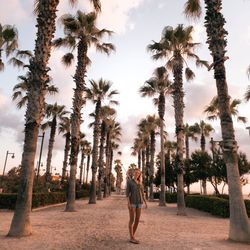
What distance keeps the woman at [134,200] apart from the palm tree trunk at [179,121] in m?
10.4

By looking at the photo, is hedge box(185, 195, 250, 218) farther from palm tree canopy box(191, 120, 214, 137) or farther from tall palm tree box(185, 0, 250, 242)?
palm tree canopy box(191, 120, 214, 137)

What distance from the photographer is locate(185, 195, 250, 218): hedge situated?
17.0 m

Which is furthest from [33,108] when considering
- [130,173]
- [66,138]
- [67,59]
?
[66,138]

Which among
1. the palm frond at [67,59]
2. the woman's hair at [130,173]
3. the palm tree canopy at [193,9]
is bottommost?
the woman's hair at [130,173]

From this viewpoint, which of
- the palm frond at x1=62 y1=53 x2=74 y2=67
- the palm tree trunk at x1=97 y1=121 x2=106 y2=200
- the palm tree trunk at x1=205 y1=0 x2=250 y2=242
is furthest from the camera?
the palm tree trunk at x1=97 y1=121 x2=106 y2=200

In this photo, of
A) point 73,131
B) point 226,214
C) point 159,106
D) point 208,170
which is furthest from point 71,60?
point 208,170

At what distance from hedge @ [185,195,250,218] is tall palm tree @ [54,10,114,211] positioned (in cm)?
935

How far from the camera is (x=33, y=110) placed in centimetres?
921

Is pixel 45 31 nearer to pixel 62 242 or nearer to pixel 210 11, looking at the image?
pixel 210 11

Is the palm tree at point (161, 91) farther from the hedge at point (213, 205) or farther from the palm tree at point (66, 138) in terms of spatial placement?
the palm tree at point (66, 138)

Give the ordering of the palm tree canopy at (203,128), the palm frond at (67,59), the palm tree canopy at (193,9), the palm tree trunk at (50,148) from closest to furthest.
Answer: the palm tree canopy at (193,9), the palm frond at (67,59), the palm tree trunk at (50,148), the palm tree canopy at (203,128)

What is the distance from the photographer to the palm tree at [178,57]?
1856 cm

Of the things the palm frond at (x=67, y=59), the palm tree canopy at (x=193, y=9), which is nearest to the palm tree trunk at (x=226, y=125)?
the palm tree canopy at (x=193, y=9)

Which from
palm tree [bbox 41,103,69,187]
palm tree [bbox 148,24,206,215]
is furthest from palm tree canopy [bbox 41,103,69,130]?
palm tree [bbox 148,24,206,215]
